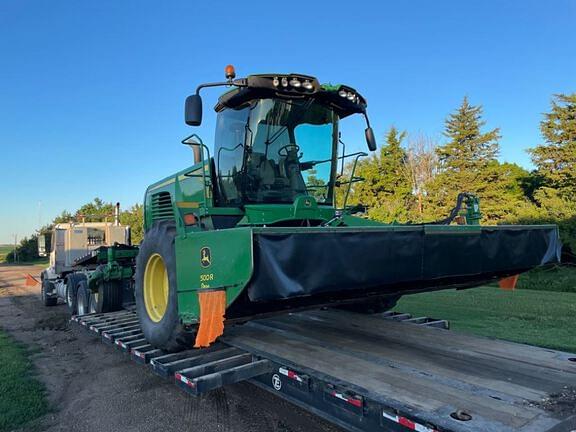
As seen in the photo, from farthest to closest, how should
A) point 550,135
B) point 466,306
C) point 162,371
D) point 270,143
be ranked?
point 550,135, point 466,306, point 270,143, point 162,371

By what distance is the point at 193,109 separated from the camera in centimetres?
460

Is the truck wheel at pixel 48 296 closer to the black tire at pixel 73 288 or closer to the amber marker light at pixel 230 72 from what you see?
the black tire at pixel 73 288

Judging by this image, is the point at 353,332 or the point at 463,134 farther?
the point at 463,134

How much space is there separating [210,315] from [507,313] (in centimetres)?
772

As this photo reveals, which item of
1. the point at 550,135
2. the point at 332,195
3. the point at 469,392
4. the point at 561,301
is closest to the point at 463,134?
the point at 550,135

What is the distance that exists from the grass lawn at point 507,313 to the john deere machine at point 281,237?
2.37 m

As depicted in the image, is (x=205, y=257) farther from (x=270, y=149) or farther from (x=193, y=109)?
(x=270, y=149)

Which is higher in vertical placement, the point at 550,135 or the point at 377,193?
the point at 550,135

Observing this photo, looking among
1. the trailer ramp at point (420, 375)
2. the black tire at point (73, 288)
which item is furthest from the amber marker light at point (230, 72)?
the black tire at point (73, 288)

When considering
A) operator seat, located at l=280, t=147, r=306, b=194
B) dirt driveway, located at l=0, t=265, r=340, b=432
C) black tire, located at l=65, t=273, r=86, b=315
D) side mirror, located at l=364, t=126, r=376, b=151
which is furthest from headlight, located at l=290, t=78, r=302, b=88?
black tire, located at l=65, t=273, r=86, b=315

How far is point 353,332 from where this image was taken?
5.21 metres

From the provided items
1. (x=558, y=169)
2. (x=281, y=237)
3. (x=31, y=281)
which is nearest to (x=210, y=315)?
(x=281, y=237)

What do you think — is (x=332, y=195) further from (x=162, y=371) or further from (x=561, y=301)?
(x=561, y=301)

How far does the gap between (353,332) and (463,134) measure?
82.4ft
